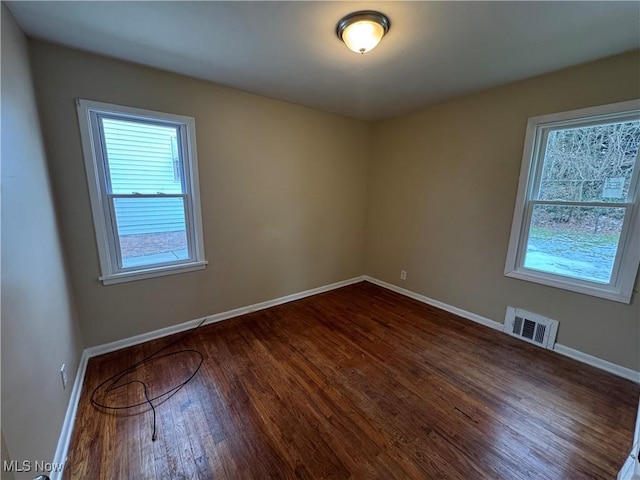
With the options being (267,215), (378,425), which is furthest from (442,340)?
(267,215)

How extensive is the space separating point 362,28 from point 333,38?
→ 268 mm

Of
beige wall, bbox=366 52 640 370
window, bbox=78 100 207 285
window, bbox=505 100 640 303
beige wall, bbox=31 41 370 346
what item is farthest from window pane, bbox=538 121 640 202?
window, bbox=78 100 207 285

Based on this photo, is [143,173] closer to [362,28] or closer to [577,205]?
[362,28]

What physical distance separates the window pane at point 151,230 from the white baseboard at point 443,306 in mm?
2763

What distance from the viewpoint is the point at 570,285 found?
2268 millimetres

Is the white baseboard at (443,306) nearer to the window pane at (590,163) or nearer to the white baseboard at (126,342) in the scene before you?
the white baseboard at (126,342)

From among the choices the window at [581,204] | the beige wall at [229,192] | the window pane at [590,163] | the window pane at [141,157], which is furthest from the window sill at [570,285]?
the window pane at [141,157]

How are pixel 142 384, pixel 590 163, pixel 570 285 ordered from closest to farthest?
1. pixel 142 384
2. pixel 590 163
3. pixel 570 285

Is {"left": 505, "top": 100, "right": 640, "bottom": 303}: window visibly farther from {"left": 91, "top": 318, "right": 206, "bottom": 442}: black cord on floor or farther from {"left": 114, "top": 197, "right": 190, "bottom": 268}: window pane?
{"left": 114, "top": 197, "right": 190, "bottom": 268}: window pane

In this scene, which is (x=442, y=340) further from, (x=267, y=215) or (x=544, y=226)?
(x=267, y=215)

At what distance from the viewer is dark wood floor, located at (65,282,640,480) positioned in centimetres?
139

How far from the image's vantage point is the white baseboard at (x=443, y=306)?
2821mm

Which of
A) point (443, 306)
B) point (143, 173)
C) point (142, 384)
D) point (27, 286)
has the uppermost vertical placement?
point (143, 173)

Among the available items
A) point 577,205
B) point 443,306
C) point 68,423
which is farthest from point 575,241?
point 68,423
